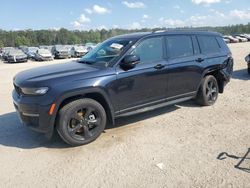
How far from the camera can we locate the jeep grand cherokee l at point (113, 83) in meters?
4.05

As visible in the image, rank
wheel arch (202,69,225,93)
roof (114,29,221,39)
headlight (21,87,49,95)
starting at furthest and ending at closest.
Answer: wheel arch (202,69,225,93) < roof (114,29,221,39) < headlight (21,87,49,95)

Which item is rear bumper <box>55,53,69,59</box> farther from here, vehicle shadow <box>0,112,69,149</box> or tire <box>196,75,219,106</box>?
tire <box>196,75,219,106</box>

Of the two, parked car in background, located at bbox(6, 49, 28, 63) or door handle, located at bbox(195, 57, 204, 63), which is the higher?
door handle, located at bbox(195, 57, 204, 63)

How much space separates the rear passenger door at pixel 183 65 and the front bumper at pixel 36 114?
255 centimetres

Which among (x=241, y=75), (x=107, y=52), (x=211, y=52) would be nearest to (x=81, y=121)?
(x=107, y=52)

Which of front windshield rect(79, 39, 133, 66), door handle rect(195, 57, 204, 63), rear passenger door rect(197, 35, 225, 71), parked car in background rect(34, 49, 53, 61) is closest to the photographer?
front windshield rect(79, 39, 133, 66)

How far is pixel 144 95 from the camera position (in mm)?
4895

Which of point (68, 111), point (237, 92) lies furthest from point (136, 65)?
point (237, 92)

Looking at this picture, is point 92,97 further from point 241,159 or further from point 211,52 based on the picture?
point 211,52

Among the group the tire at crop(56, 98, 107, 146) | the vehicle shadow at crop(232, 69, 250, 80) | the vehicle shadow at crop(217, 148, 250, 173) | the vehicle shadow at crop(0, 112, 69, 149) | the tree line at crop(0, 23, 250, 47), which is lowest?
the vehicle shadow at crop(0, 112, 69, 149)

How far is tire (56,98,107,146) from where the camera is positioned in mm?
4133

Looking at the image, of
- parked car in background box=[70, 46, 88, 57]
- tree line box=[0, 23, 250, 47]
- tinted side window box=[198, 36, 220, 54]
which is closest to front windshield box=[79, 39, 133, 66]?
tinted side window box=[198, 36, 220, 54]

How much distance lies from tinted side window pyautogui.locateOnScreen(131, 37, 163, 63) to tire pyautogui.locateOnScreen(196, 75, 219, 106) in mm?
1603

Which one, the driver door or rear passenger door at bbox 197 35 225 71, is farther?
rear passenger door at bbox 197 35 225 71
